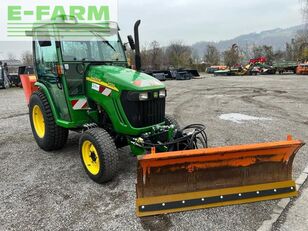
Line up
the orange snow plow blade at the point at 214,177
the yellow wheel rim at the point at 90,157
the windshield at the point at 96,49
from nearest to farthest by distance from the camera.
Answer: the orange snow plow blade at the point at 214,177 → the yellow wheel rim at the point at 90,157 → the windshield at the point at 96,49

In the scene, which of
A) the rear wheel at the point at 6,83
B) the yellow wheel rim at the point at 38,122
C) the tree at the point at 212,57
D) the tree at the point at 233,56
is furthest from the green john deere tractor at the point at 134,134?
the tree at the point at 212,57

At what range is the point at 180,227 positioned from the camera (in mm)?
3068

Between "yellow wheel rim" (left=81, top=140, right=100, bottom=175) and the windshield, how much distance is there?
4.36 feet

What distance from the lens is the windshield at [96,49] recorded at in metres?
4.52

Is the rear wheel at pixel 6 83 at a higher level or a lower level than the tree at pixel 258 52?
lower

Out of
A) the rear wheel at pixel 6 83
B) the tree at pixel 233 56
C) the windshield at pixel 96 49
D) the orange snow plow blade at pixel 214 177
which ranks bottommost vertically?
the orange snow plow blade at pixel 214 177

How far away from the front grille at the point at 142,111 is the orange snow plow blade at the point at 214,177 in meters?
0.93

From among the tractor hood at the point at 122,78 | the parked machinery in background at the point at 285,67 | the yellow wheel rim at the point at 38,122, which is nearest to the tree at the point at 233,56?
→ the parked machinery in background at the point at 285,67

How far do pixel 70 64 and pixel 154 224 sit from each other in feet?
8.70

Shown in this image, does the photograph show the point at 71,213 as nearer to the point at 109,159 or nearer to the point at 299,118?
the point at 109,159

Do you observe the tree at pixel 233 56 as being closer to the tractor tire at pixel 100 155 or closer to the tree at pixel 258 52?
the tree at pixel 258 52

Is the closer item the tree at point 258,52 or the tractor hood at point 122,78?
the tractor hood at point 122,78

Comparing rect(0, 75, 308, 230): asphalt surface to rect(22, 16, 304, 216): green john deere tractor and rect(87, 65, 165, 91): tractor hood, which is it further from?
rect(87, 65, 165, 91): tractor hood

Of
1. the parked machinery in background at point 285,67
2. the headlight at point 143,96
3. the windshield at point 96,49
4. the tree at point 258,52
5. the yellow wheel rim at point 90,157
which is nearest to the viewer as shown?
the headlight at point 143,96
